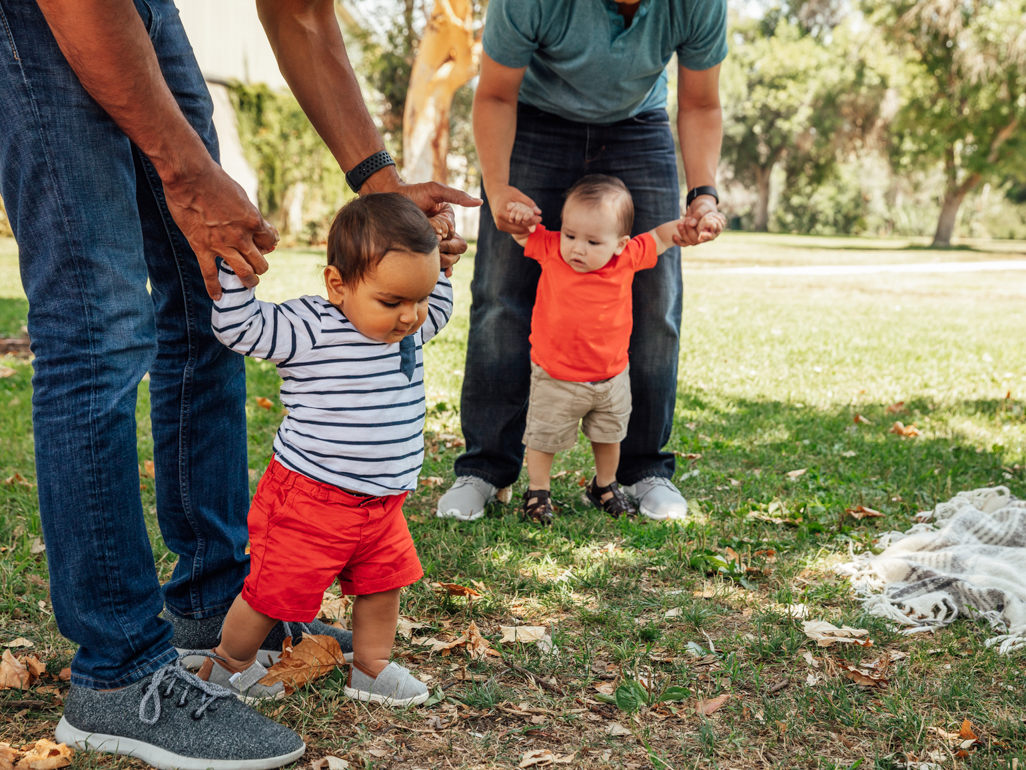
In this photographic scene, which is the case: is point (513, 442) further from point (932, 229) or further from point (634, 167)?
point (932, 229)

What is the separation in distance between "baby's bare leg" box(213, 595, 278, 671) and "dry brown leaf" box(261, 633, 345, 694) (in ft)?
0.27

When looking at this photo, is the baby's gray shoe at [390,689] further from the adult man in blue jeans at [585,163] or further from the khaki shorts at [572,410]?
the khaki shorts at [572,410]

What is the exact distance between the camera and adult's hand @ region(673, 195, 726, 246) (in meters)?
3.12

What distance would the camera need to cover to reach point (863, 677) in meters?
2.22

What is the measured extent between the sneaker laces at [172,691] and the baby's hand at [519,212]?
195 centimetres

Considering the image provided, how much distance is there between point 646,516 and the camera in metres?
3.46

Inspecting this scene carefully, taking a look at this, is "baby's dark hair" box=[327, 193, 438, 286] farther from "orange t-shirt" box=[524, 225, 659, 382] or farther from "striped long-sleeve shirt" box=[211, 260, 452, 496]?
"orange t-shirt" box=[524, 225, 659, 382]

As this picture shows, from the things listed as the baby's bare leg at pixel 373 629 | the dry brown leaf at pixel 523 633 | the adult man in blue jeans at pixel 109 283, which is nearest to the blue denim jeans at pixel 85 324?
the adult man in blue jeans at pixel 109 283

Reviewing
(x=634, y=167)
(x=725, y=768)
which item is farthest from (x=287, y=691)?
(x=634, y=167)

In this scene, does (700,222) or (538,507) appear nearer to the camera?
A: (700,222)

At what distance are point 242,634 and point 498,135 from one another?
2.02 meters

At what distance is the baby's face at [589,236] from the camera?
10.5 feet

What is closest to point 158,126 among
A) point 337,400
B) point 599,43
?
point 337,400

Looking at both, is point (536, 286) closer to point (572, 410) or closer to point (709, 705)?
point (572, 410)
